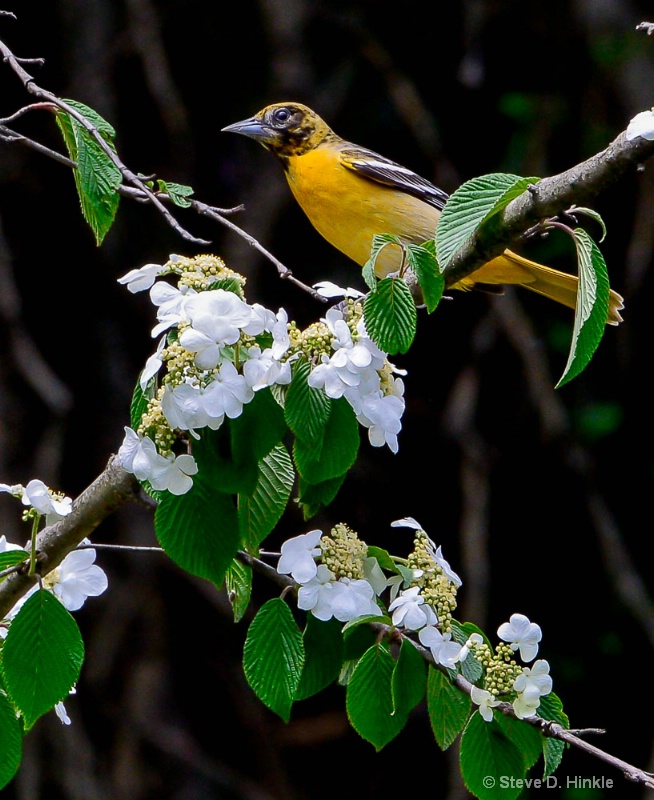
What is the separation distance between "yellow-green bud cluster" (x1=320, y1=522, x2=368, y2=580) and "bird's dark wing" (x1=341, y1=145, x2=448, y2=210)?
2376 mm

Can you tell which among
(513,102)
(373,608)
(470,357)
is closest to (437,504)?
(470,357)

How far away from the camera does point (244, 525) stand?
1374mm

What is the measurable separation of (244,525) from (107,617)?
3471 millimetres

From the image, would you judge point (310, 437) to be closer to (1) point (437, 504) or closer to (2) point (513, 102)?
(1) point (437, 504)

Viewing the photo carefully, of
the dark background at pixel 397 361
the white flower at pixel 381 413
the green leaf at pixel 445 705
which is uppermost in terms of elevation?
the white flower at pixel 381 413

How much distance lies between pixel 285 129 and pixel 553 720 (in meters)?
2.79

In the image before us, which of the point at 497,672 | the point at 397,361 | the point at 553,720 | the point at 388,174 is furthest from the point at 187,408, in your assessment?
the point at 397,361

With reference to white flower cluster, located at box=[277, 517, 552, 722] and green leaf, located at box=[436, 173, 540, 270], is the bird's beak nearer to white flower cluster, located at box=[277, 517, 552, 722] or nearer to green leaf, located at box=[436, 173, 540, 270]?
green leaf, located at box=[436, 173, 540, 270]

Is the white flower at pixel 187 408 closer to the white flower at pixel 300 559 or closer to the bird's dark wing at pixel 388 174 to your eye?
the white flower at pixel 300 559

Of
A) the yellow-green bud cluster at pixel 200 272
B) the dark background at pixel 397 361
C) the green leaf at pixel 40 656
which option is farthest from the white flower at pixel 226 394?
the dark background at pixel 397 361

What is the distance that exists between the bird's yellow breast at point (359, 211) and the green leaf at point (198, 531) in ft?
7.31

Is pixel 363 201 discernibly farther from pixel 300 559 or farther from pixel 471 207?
pixel 300 559

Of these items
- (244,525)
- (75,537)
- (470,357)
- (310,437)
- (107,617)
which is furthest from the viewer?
(470,357)

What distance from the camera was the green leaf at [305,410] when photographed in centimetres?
127
